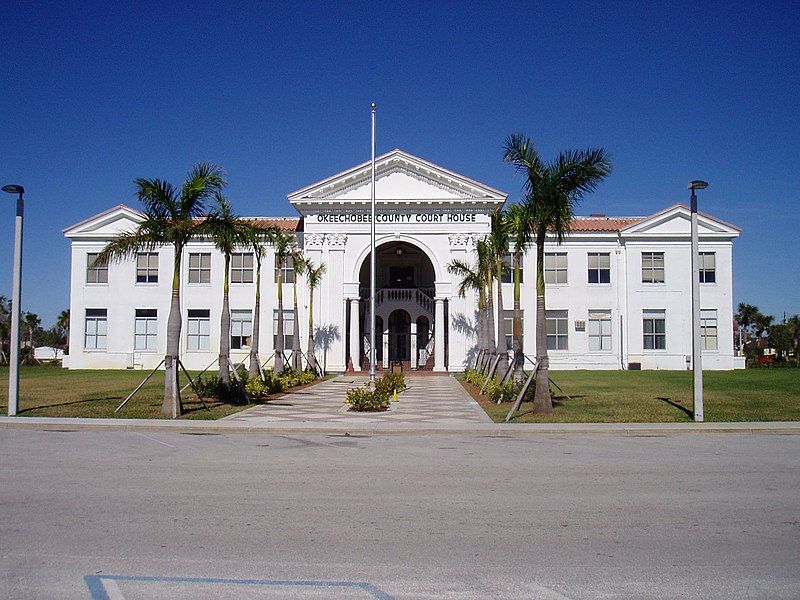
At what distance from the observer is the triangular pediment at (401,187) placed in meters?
44.7

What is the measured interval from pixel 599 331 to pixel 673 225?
8.14m

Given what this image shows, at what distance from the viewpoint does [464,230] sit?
150 ft

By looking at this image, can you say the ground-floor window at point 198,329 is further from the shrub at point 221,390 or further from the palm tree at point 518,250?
the palm tree at point 518,250

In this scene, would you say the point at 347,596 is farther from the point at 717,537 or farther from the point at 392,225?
the point at 392,225

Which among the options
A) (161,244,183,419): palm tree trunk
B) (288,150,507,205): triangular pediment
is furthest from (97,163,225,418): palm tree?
(288,150,507,205): triangular pediment

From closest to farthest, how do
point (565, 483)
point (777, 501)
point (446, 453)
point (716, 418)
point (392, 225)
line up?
point (777, 501), point (565, 483), point (446, 453), point (716, 418), point (392, 225)

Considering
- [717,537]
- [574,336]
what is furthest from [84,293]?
[717,537]

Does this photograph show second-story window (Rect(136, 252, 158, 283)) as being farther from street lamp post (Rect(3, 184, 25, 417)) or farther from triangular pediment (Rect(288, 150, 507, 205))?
street lamp post (Rect(3, 184, 25, 417))

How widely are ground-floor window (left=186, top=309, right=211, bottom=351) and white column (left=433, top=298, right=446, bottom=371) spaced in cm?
1436

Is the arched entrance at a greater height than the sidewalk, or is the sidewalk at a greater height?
the arched entrance

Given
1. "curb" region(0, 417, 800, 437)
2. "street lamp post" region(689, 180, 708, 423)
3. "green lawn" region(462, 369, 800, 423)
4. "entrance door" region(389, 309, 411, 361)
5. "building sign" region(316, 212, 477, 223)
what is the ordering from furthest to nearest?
"entrance door" region(389, 309, 411, 361), "building sign" region(316, 212, 477, 223), "green lawn" region(462, 369, 800, 423), "street lamp post" region(689, 180, 708, 423), "curb" region(0, 417, 800, 437)

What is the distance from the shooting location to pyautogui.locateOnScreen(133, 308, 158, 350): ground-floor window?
48.3m

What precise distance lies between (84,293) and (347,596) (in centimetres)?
4751

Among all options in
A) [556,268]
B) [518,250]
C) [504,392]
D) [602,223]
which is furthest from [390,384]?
[602,223]
